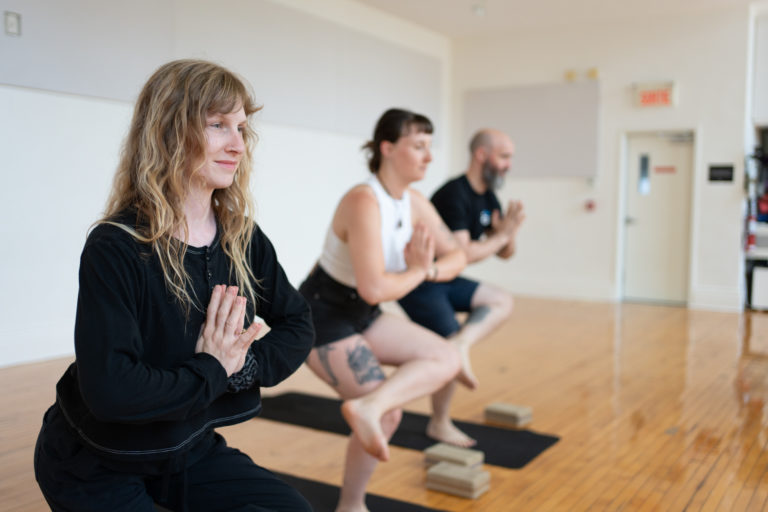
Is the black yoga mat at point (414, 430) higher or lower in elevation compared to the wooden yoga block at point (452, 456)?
lower

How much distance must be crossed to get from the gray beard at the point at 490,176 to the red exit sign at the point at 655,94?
5.03 metres

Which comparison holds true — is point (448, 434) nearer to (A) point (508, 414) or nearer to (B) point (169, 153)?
(A) point (508, 414)

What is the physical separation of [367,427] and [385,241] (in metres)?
0.71

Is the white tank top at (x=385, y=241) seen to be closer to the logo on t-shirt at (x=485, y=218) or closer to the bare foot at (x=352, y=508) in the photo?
the bare foot at (x=352, y=508)

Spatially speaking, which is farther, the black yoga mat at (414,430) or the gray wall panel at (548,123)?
the gray wall panel at (548,123)

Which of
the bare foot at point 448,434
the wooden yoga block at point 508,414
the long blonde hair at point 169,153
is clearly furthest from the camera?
the wooden yoga block at point 508,414

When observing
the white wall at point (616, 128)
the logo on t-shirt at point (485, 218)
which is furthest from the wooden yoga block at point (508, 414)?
the white wall at point (616, 128)

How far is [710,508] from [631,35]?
670cm

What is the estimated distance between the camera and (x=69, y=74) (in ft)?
15.4

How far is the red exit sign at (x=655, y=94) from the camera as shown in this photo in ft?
25.7

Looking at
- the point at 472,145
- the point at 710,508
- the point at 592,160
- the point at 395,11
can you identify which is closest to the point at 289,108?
the point at 395,11

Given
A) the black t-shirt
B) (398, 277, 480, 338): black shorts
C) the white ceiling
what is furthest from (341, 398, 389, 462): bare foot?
the white ceiling

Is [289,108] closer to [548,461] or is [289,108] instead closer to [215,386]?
[548,461]

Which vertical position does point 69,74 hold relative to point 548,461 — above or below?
above
